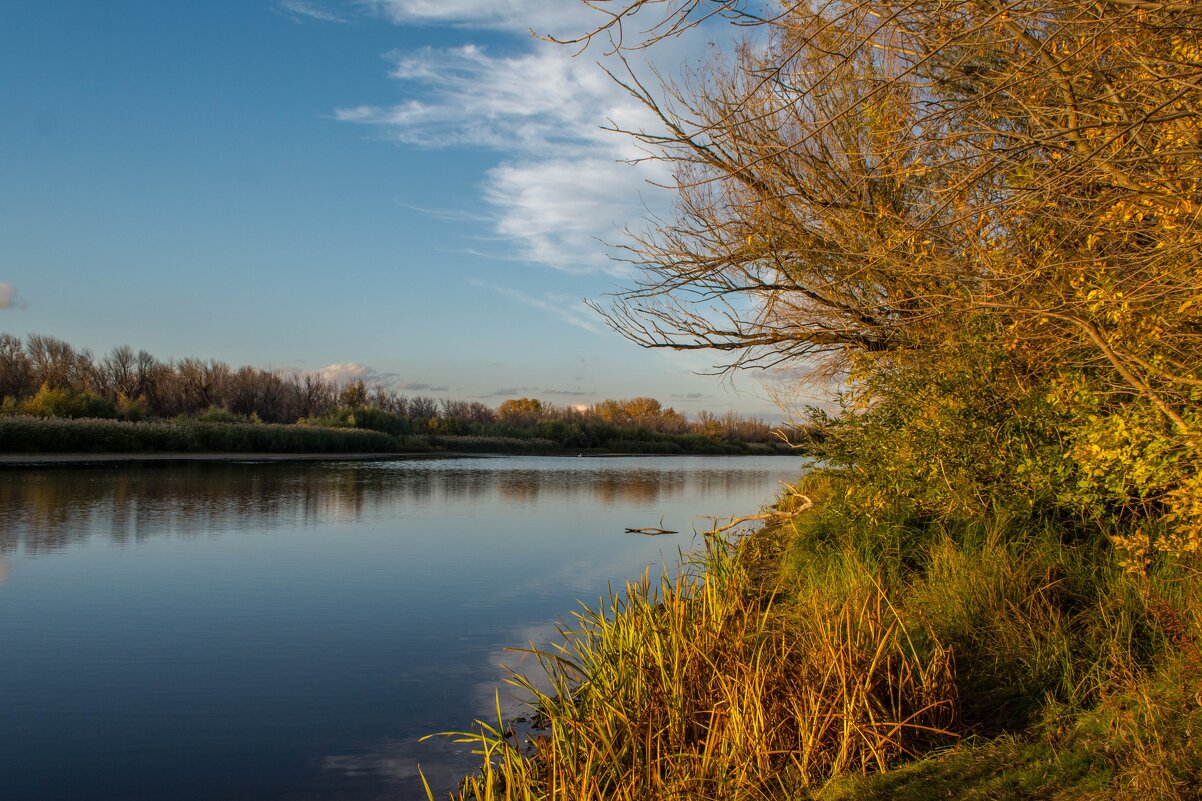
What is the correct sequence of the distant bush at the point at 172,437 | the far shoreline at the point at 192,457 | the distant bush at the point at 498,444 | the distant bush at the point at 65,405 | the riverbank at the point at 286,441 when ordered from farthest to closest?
the distant bush at the point at 498,444 < the distant bush at the point at 65,405 < the riverbank at the point at 286,441 < the distant bush at the point at 172,437 < the far shoreline at the point at 192,457

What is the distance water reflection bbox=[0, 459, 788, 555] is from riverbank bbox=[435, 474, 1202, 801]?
914 cm

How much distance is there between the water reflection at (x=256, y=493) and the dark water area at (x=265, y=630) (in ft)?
0.46

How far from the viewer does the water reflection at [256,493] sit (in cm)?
1443

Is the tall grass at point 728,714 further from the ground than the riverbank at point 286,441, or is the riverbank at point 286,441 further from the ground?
the riverbank at point 286,441

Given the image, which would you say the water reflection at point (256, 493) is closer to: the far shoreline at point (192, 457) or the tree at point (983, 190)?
the far shoreline at point (192, 457)

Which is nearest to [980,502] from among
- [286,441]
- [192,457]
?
[192,457]

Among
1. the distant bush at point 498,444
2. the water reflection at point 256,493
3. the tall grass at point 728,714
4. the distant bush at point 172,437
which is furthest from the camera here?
the distant bush at point 498,444

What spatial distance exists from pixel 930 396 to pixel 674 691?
4.26m

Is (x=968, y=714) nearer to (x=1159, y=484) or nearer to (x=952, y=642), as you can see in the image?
(x=952, y=642)

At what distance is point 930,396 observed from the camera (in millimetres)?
7629

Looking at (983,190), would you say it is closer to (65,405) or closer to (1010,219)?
(1010,219)

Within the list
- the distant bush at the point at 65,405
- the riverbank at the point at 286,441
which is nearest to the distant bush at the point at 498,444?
the riverbank at the point at 286,441

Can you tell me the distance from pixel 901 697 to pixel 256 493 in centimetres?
1916

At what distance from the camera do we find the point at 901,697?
15.1 feet
